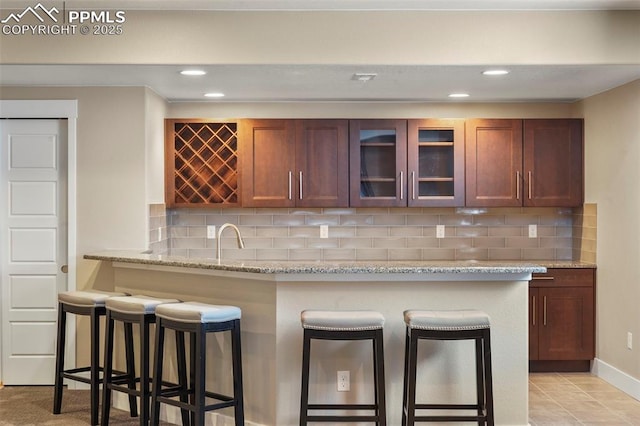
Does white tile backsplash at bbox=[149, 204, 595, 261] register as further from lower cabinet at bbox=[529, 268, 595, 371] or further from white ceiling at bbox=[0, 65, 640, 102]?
white ceiling at bbox=[0, 65, 640, 102]

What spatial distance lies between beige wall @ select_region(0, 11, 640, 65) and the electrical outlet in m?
1.88

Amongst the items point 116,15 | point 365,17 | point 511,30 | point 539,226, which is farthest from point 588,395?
point 116,15

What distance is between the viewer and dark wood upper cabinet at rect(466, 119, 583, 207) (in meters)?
6.57

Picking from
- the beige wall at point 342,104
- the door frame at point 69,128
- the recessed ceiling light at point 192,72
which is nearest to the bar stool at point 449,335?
the beige wall at point 342,104

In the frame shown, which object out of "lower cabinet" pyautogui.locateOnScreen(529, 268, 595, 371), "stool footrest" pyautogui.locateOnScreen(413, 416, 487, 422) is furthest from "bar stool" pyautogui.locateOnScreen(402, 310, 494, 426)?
"lower cabinet" pyautogui.locateOnScreen(529, 268, 595, 371)

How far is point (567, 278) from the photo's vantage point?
624 cm

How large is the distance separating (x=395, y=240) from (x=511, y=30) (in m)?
2.65

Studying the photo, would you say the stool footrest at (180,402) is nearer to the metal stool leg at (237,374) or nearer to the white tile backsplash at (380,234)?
the metal stool leg at (237,374)

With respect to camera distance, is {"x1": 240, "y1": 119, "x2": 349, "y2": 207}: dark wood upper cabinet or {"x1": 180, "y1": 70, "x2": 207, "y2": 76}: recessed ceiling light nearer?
{"x1": 180, "y1": 70, "x2": 207, "y2": 76}: recessed ceiling light

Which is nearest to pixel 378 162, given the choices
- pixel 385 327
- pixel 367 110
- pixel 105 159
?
pixel 367 110

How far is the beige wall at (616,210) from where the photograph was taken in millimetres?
5531

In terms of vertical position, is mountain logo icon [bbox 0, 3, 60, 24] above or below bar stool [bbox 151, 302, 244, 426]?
above

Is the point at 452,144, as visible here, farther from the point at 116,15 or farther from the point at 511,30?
the point at 116,15

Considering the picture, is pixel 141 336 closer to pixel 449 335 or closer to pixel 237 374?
pixel 237 374
